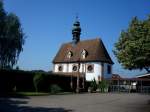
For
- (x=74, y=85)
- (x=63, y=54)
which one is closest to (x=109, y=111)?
(x=74, y=85)

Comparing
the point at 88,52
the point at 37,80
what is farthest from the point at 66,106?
the point at 88,52

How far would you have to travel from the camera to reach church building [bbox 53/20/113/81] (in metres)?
59.1

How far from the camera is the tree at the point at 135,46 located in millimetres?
25922

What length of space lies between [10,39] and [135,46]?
28918mm

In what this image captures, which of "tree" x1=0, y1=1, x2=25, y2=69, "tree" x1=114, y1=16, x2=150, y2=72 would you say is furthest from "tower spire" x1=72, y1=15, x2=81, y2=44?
"tree" x1=114, y1=16, x2=150, y2=72

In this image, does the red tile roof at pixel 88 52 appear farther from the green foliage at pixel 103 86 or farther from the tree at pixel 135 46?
the tree at pixel 135 46

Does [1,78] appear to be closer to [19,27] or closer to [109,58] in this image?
[19,27]

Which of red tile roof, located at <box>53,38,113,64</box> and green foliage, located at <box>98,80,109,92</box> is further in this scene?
red tile roof, located at <box>53,38,113,64</box>

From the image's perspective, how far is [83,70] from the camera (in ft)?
201

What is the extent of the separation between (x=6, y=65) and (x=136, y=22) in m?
30.6

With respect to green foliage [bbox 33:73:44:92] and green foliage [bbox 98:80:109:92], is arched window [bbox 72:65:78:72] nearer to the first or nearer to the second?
green foliage [bbox 98:80:109:92]

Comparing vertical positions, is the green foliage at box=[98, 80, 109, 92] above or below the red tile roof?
below

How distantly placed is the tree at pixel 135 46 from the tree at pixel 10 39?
81.7 feet

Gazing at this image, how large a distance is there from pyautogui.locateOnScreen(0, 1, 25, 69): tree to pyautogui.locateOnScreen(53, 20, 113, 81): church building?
11.6 m
